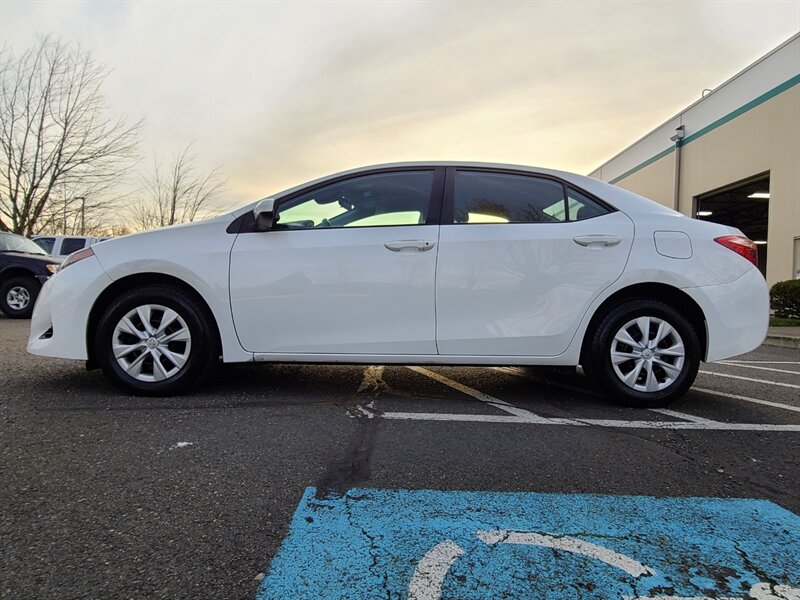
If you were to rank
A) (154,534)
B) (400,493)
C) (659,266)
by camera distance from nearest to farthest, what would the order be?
(154,534) → (400,493) → (659,266)

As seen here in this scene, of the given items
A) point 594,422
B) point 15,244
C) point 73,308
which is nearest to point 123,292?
point 73,308

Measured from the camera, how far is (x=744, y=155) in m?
15.1

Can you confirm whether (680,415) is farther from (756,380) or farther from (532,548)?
(532,548)

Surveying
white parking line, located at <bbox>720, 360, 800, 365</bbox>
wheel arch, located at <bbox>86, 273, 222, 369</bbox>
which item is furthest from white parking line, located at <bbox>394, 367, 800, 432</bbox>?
white parking line, located at <bbox>720, 360, 800, 365</bbox>

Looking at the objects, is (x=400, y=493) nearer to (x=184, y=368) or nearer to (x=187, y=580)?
(x=187, y=580)

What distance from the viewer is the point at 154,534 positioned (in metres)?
1.80

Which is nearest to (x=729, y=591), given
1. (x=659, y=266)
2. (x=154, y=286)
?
(x=659, y=266)

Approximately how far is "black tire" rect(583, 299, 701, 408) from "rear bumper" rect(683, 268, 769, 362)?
0.44 feet

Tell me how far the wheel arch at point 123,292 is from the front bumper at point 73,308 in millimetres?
34

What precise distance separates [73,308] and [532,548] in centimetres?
338

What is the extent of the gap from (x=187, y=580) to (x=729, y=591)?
1608 mm

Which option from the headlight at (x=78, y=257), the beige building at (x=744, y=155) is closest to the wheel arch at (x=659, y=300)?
the headlight at (x=78, y=257)

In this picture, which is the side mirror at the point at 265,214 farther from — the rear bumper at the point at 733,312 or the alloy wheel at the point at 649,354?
the rear bumper at the point at 733,312

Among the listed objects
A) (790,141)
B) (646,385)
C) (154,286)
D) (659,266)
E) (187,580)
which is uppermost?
(790,141)
